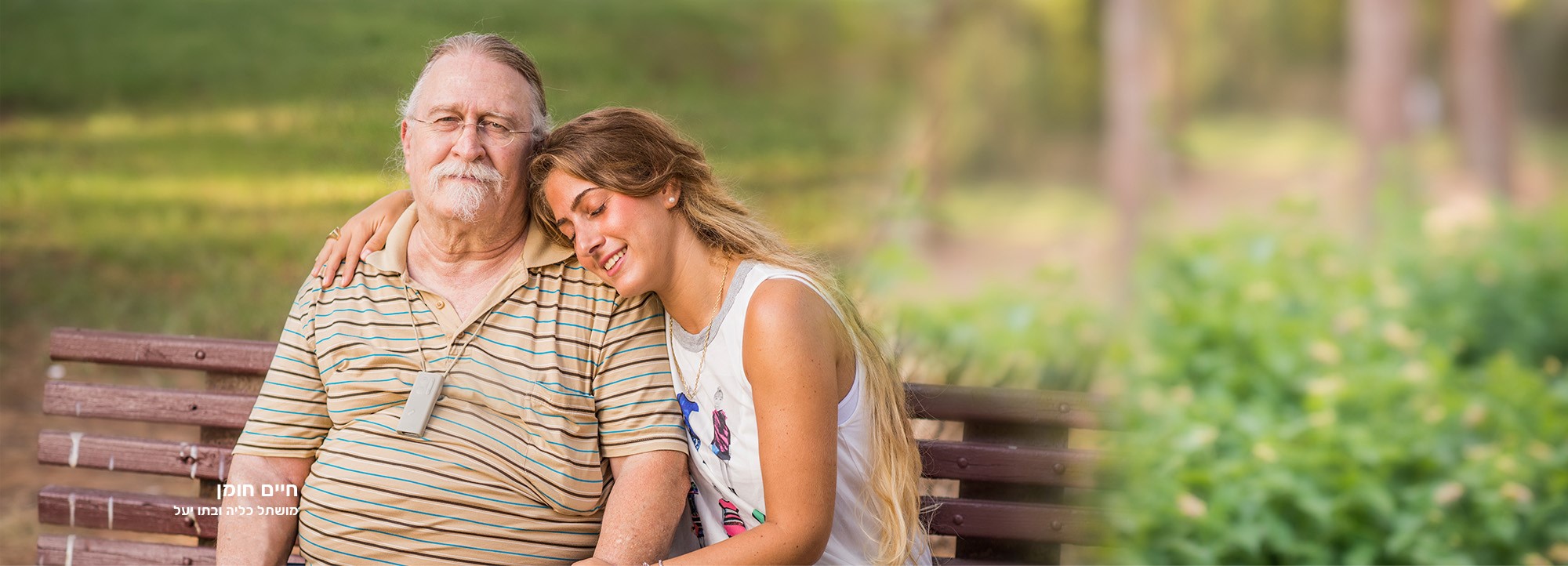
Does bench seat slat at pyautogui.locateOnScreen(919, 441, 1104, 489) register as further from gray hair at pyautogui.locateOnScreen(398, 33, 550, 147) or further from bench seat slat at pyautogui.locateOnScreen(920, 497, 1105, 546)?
gray hair at pyautogui.locateOnScreen(398, 33, 550, 147)

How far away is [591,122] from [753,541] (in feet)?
2.66

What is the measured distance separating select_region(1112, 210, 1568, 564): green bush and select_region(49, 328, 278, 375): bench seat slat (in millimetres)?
2105

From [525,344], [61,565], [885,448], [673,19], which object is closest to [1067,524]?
[885,448]

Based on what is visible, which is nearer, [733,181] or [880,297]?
[733,181]

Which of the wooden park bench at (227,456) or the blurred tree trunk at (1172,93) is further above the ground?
the blurred tree trunk at (1172,93)

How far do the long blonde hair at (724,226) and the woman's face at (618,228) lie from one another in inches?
0.8

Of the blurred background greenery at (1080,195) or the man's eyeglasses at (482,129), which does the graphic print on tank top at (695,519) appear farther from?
the man's eyeglasses at (482,129)

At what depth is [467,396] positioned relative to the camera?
229 centimetres

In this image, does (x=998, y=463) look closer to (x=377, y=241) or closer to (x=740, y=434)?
(x=740, y=434)

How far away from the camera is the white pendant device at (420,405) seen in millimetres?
2246

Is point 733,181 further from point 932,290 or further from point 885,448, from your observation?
point 932,290

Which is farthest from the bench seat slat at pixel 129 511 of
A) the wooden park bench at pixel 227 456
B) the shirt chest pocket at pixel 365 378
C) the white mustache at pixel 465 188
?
the white mustache at pixel 465 188

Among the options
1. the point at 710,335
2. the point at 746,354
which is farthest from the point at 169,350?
the point at 746,354

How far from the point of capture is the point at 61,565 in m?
2.76
